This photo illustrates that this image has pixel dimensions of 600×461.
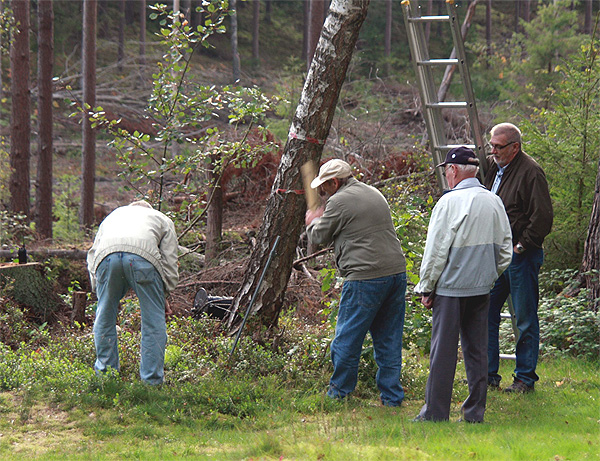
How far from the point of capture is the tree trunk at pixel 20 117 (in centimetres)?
1766

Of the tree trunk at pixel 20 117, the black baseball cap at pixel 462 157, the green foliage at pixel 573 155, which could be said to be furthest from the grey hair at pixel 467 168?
the tree trunk at pixel 20 117

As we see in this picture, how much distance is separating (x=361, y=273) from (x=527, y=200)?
171cm

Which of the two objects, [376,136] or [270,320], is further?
[376,136]

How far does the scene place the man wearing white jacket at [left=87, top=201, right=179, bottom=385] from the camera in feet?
21.2

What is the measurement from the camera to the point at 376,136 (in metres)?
14.5

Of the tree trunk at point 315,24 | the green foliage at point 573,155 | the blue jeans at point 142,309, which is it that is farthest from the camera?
the tree trunk at point 315,24

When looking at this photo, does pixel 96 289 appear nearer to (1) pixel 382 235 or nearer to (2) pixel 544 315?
(1) pixel 382 235

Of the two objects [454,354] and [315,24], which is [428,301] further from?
[315,24]

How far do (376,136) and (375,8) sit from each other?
3360cm

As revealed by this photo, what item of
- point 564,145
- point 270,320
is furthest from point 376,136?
point 270,320

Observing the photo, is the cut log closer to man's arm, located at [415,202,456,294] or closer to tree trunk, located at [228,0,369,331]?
tree trunk, located at [228,0,369,331]

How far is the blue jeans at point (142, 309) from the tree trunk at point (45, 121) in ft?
39.9

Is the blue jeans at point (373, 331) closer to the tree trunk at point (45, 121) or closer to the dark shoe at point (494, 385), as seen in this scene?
the dark shoe at point (494, 385)

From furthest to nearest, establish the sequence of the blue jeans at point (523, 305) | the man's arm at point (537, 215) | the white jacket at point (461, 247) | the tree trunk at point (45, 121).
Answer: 1. the tree trunk at point (45, 121)
2. the blue jeans at point (523, 305)
3. the man's arm at point (537, 215)
4. the white jacket at point (461, 247)
